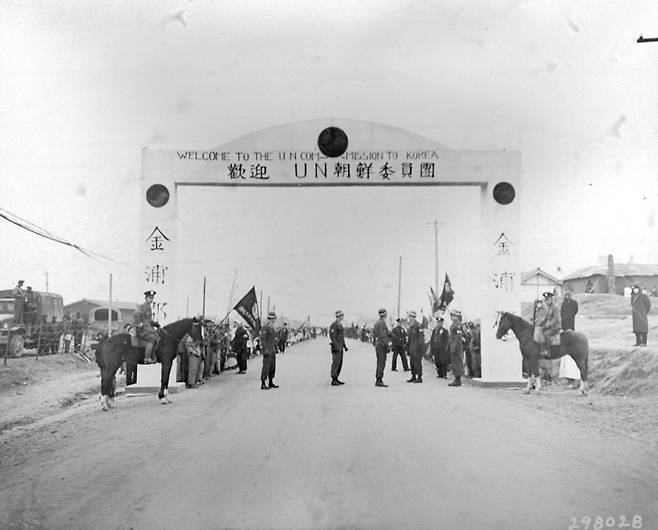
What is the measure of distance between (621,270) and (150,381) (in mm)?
5888

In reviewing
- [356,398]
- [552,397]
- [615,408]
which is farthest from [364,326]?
[615,408]

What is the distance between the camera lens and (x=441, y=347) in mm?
10109

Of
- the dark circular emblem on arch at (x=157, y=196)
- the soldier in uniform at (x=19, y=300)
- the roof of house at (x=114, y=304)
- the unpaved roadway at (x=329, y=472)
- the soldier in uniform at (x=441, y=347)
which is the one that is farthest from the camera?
the soldier in uniform at (x=441, y=347)

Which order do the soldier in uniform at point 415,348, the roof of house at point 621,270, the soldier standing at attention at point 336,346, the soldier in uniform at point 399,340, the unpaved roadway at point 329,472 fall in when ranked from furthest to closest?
the soldier in uniform at point 399,340
the soldier in uniform at point 415,348
the soldier standing at attention at point 336,346
the roof of house at point 621,270
the unpaved roadway at point 329,472

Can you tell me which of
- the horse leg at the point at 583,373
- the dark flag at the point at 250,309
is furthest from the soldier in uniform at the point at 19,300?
the horse leg at the point at 583,373

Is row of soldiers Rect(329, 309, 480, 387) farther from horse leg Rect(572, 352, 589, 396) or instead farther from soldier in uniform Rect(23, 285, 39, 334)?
soldier in uniform Rect(23, 285, 39, 334)

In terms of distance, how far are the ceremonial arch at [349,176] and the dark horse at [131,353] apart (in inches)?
8.5

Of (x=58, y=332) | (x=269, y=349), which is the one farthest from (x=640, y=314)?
(x=58, y=332)

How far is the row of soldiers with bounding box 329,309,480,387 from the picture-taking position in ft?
27.4

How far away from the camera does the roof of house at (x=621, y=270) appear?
5.06 meters

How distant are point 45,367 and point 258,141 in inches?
288

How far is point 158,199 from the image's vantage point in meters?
6.47

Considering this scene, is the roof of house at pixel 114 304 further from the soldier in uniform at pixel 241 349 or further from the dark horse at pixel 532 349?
the dark horse at pixel 532 349

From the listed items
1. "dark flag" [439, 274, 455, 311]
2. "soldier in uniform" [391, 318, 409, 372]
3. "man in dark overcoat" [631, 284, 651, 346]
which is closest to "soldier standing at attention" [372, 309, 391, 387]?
"soldier in uniform" [391, 318, 409, 372]
